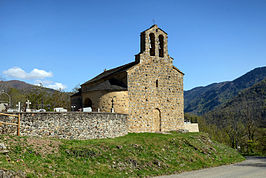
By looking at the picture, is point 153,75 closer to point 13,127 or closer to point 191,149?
point 191,149

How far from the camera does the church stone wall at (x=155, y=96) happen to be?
84.2 feet

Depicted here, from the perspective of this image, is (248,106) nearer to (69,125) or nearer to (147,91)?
(147,91)

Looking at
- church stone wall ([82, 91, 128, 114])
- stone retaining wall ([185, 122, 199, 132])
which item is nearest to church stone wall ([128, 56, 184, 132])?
church stone wall ([82, 91, 128, 114])

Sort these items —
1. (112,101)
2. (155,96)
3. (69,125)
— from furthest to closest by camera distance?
(155,96)
(112,101)
(69,125)

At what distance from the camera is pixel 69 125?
17.6 meters

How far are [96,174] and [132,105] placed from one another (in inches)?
495

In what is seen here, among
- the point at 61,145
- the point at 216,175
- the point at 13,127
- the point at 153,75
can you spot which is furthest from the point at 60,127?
the point at 153,75

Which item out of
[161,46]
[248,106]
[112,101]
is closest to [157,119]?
[112,101]

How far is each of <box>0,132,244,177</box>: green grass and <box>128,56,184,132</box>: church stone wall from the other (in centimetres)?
458

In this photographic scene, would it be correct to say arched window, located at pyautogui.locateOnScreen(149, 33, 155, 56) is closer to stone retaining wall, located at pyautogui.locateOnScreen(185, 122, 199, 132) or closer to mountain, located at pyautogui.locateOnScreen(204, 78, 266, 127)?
stone retaining wall, located at pyautogui.locateOnScreen(185, 122, 199, 132)

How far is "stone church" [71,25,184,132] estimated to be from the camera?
24.8 metres

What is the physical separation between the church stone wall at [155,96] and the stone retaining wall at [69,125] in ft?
14.8

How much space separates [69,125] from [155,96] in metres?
12.7

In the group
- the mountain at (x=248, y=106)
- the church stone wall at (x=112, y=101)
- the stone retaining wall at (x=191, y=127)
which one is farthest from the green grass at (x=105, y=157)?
the mountain at (x=248, y=106)
